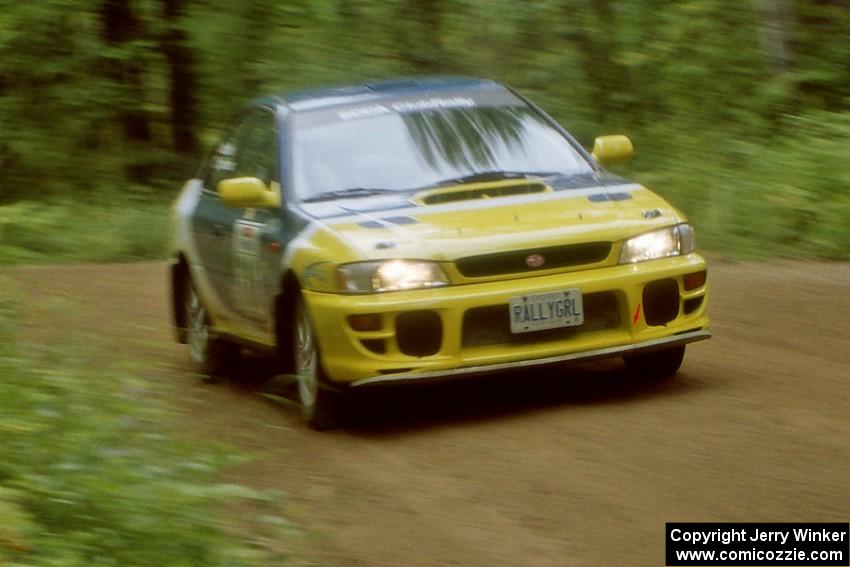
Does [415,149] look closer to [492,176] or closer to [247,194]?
[492,176]

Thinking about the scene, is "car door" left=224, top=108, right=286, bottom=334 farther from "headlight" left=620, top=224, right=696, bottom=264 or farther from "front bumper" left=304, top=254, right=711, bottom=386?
"headlight" left=620, top=224, right=696, bottom=264

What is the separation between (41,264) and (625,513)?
37.0 ft

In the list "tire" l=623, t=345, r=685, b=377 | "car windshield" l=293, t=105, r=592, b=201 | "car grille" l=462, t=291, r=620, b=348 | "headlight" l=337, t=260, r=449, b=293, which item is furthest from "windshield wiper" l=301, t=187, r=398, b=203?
"tire" l=623, t=345, r=685, b=377

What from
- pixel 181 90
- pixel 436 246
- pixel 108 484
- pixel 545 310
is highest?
pixel 108 484

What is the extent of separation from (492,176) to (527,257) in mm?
1030

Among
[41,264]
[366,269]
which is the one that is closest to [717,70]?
[41,264]

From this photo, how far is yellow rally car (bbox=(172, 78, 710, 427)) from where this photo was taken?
758 cm

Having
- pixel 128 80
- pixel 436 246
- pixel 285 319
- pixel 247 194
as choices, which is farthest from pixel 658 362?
pixel 128 80

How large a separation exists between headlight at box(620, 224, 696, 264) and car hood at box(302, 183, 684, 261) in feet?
0.12

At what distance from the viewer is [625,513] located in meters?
5.94

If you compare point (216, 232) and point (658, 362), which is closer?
point (658, 362)

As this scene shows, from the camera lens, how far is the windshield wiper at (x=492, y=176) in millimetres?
8492

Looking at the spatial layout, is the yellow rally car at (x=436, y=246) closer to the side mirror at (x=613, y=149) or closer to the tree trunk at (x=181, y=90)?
the side mirror at (x=613, y=149)

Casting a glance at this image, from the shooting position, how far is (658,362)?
332 inches
